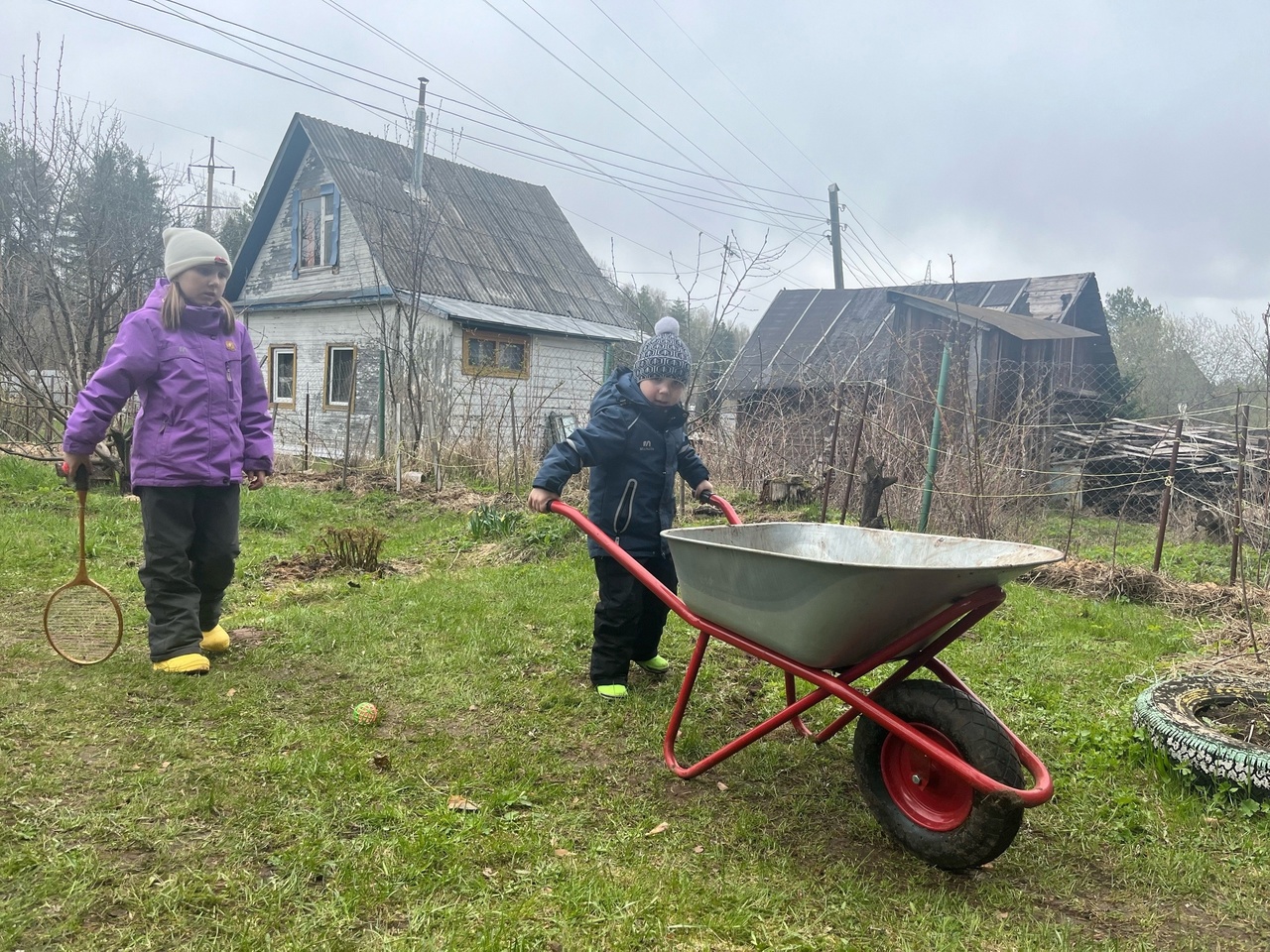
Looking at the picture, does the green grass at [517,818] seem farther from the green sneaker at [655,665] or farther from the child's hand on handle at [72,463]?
the child's hand on handle at [72,463]

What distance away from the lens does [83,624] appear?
378 centimetres

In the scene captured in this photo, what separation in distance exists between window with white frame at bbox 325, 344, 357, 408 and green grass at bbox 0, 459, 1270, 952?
1193 cm

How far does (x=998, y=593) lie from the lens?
2088 mm

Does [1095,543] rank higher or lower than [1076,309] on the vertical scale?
lower

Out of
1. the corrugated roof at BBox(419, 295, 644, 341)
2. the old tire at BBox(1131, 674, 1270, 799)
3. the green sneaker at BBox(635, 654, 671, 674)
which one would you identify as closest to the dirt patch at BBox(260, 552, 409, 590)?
the green sneaker at BBox(635, 654, 671, 674)

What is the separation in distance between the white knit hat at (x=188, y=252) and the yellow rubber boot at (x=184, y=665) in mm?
1552

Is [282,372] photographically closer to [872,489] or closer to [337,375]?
[337,375]

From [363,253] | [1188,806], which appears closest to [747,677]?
[1188,806]

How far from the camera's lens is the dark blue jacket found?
3.38m

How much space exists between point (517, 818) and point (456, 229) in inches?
614

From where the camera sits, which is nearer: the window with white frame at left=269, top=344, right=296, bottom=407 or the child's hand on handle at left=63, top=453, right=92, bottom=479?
the child's hand on handle at left=63, top=453, right=92, bottom=479

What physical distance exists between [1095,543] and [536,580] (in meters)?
6.12

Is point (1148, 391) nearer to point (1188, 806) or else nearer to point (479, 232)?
point (479, 232)

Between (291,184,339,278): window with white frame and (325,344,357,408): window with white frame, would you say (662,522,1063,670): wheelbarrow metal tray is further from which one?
(291,184,339,278): window with white frame
